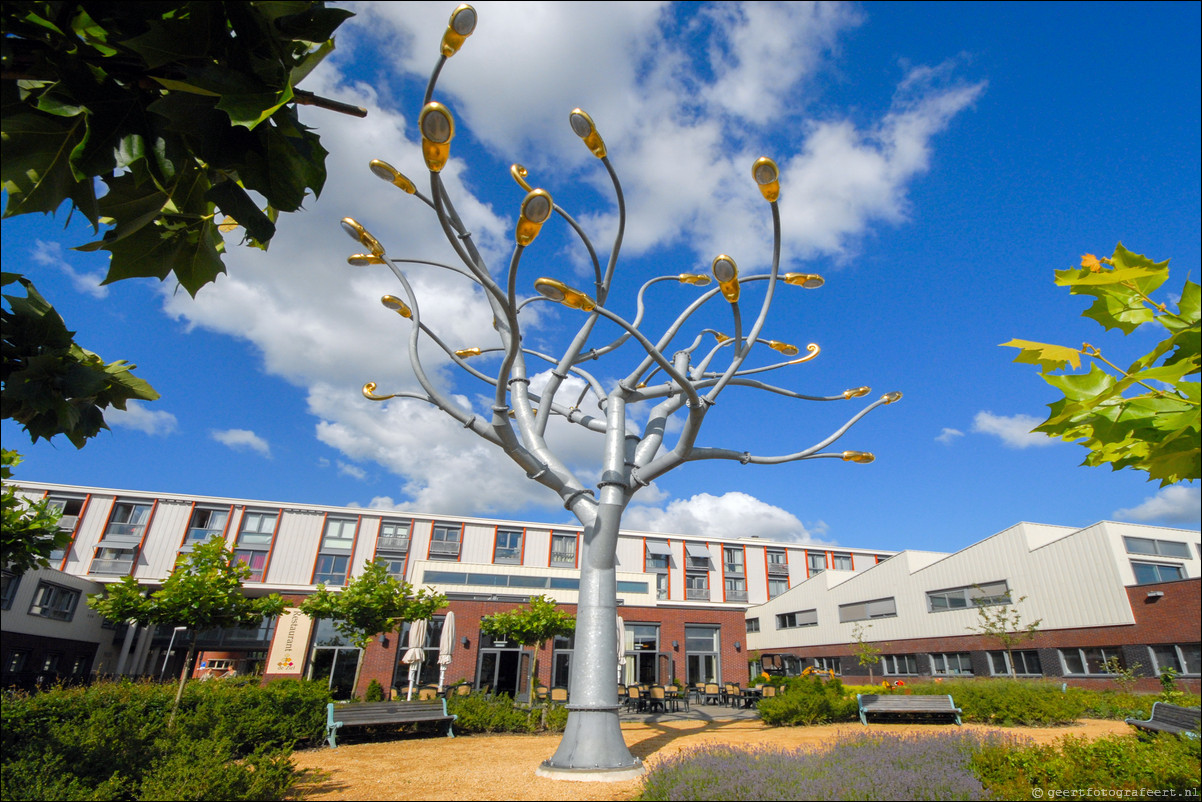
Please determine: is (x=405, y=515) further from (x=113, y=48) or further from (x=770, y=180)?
(x=113, y=48)

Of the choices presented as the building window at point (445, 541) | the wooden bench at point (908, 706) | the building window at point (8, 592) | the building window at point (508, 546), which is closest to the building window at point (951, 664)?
the wooden bench at point (908, 706)

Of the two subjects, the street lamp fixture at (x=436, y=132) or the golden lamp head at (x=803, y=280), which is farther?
the golden lamp head at (x=803, y=280)

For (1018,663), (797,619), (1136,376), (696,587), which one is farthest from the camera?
(696,587)

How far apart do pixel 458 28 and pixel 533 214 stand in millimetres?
1963

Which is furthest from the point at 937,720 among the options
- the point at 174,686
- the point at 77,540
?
the point at 77,540

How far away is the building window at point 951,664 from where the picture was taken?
28656 mm

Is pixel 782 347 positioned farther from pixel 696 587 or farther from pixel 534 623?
pixel 696 587

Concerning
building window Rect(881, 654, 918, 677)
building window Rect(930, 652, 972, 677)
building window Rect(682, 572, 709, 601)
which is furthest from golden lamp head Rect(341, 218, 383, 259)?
building window Rect(682, 572, 709, 601)

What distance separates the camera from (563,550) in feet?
130

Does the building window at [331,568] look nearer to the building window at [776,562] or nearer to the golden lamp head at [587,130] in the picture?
the building window at [776,562]

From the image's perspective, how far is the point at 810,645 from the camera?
4038 cm

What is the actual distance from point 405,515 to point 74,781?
33416 millimetres

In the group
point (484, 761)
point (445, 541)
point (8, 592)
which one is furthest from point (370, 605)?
point (445, 541)

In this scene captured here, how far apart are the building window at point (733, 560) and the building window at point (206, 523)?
31.9m
